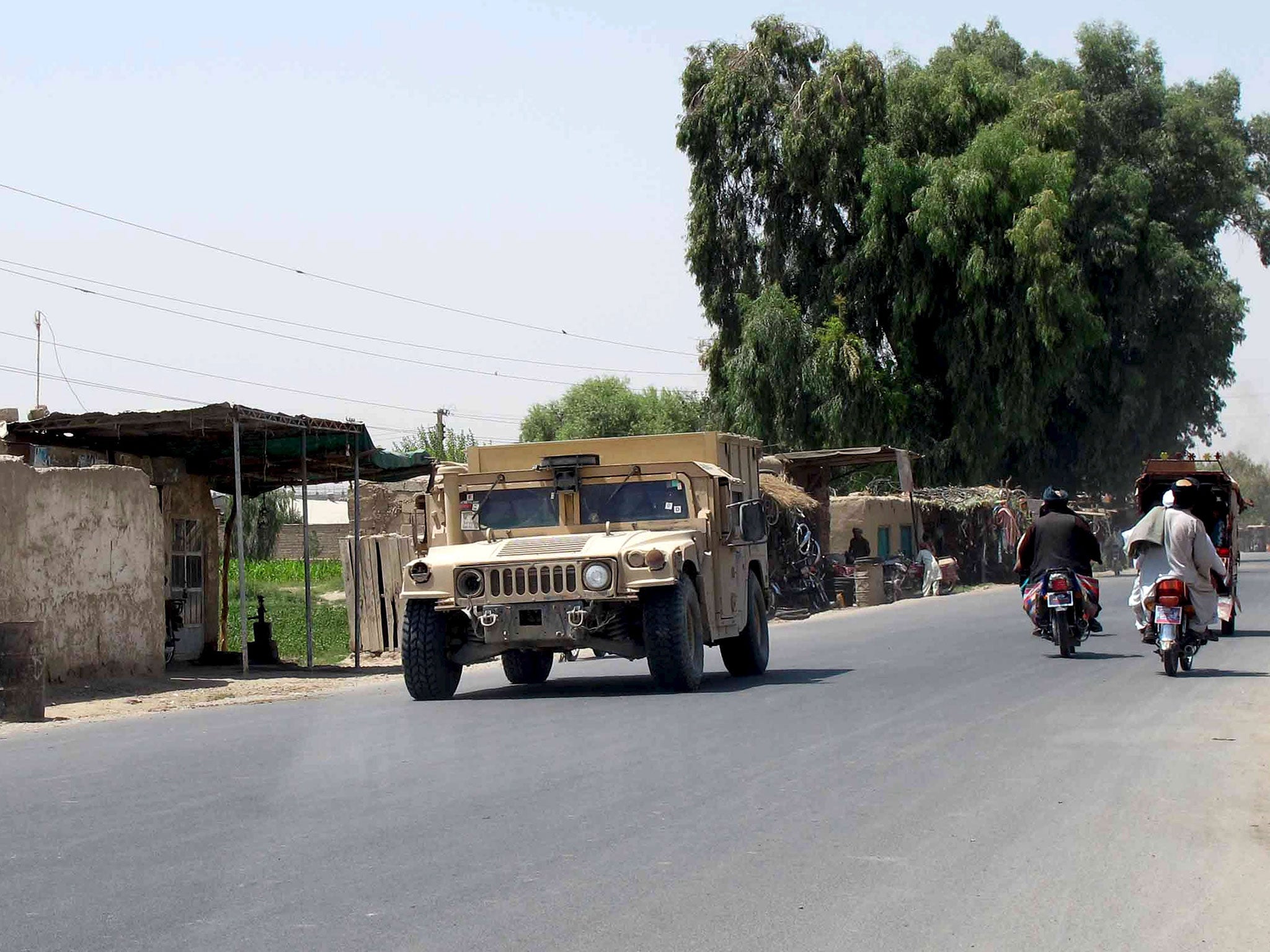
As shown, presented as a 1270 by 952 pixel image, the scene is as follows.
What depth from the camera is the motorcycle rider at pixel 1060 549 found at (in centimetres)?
1650

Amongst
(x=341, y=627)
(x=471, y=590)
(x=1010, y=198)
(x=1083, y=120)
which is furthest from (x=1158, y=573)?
(x=1083, y=120)

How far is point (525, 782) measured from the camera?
28.2 ft

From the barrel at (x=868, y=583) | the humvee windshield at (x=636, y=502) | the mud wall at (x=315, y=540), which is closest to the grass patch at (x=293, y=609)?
the mud wall at (x=315, y=540)

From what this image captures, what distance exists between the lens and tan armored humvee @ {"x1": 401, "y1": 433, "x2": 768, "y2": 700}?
43.8 ft

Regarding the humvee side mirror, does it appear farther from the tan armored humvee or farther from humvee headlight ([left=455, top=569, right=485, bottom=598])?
humvee headlight ([left=455, top=569, right=485, bottom=598])

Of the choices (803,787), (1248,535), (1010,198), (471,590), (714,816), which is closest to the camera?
(714,816)

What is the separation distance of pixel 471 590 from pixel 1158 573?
21.1 feet

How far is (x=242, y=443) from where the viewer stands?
66.3ft

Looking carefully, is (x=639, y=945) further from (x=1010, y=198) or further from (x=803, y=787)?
(x=1010, y=198)

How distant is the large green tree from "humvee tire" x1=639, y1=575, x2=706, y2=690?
30460 mm

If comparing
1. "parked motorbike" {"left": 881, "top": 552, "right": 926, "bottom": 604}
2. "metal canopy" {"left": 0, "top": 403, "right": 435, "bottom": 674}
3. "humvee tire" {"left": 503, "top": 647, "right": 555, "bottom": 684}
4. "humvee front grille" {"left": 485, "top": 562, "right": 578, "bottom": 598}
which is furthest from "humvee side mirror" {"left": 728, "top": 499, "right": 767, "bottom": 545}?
"parked motorbike" {"left": 881, "top": 552, "right": 926, "bottom": 604}

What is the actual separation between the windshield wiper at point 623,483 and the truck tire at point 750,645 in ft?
5.61

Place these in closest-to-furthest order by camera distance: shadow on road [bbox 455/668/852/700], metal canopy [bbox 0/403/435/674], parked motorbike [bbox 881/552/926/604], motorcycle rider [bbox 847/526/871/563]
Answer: shadow on road [bbox 455/668/852/700], metal canopy [bbox 0/403/435/674], parked motorbike [bbox 881/552/926/604], motorcycle rider [bbox 847/526/871/563]

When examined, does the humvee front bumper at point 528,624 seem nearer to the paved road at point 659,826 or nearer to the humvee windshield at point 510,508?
the paved road at point 659,826
